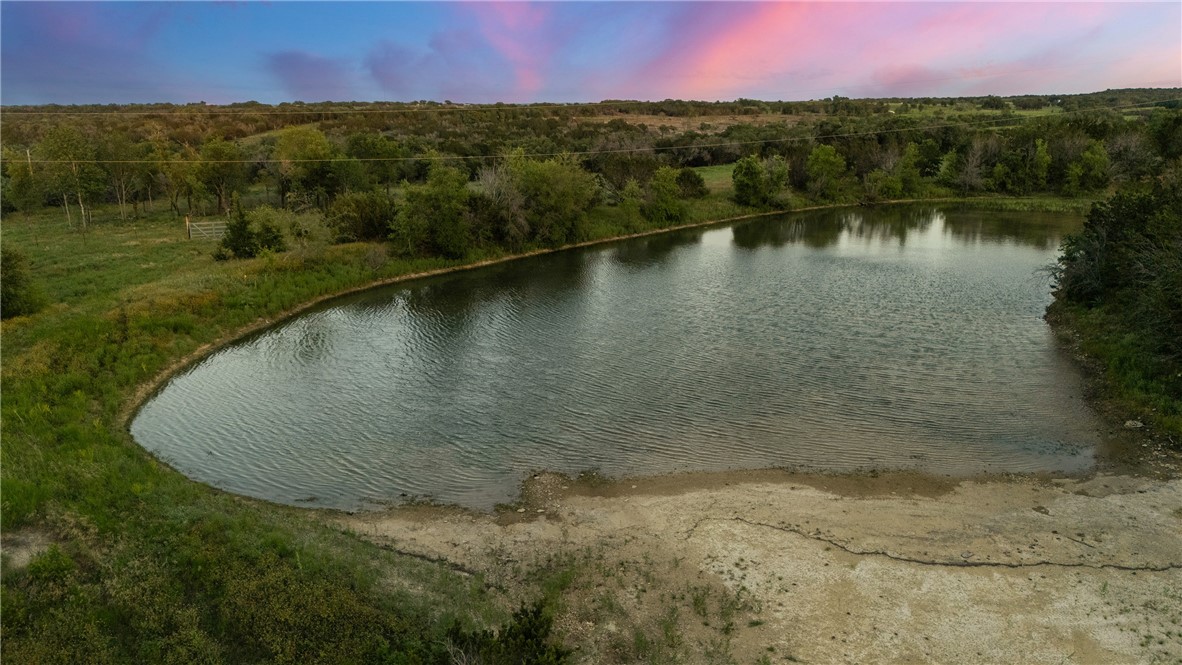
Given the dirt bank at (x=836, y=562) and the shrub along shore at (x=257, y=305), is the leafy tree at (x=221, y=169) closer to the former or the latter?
the shrub along shore at (x=257, y=305)

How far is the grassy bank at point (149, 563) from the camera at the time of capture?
934cm

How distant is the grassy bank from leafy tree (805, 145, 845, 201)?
202ft

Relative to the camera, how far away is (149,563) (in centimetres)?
1104

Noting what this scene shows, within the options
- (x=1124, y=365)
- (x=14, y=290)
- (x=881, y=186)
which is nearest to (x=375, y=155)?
(x=14, y=290)

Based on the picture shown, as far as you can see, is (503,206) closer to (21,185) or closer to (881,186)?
(21,185)

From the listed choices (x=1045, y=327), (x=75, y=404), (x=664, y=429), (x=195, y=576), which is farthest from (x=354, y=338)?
(x=1045, y=327)

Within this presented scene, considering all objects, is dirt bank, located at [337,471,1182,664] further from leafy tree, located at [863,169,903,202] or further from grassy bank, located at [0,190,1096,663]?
leafy tree, located at [863,169,903,202]

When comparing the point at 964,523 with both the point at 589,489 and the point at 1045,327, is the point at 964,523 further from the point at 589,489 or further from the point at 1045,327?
the point at 1045,327

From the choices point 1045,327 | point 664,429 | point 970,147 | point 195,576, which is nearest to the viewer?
point 195,576

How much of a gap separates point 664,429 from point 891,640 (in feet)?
28.5

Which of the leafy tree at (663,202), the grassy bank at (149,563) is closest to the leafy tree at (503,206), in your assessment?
the leafy tree at (663,202)

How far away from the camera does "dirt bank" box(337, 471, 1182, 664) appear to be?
9.88m

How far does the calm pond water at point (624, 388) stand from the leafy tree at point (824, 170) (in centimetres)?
3415

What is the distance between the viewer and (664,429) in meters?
17.9
